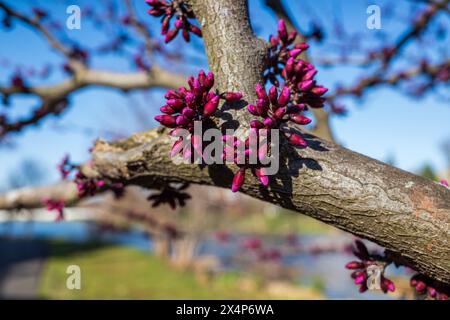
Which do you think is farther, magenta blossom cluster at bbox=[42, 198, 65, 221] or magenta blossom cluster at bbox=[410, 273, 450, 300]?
magenta blossom cluster at bbox=[42, 198, 65, 221]

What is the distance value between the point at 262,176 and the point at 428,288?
0.92 m

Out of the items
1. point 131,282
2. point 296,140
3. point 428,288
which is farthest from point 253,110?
point 131,282

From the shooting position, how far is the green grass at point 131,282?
10.6 meters

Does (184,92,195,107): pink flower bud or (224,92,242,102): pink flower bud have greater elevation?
(224,92,242,102): pink flower bud

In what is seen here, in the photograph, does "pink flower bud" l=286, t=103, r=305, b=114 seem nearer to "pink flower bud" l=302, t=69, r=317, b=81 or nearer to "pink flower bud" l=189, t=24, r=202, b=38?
"pink flower bud" l=302, t=69, r=317, b=81

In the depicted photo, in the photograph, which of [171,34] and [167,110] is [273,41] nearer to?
[171,34]


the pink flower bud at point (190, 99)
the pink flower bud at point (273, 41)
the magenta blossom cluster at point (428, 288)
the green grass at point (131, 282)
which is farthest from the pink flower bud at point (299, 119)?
the green grass at point (131, 282)

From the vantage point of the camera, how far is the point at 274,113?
1.27 m

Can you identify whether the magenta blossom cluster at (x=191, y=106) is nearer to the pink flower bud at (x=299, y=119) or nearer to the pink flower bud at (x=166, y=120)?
the pink flower bud at (x=166, y=120)

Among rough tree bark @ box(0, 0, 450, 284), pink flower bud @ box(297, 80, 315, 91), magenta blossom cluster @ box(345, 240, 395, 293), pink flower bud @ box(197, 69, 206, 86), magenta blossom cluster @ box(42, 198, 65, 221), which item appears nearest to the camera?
rough tree bark @ box(0, 0, 450, 284)

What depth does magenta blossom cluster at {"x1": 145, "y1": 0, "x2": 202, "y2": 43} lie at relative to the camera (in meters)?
1.64

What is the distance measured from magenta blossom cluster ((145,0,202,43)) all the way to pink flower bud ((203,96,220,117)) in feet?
Answer: 1.93

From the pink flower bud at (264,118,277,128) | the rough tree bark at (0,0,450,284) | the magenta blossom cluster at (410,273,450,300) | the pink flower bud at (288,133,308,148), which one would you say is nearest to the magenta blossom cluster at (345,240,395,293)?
the magenta blossom cluster at (410,273,450,300)
